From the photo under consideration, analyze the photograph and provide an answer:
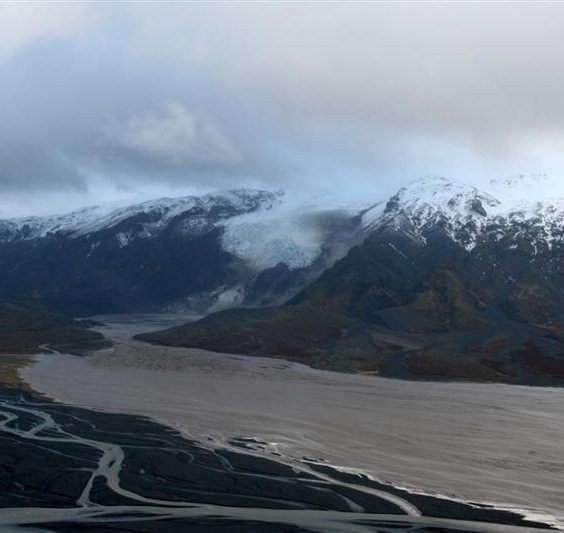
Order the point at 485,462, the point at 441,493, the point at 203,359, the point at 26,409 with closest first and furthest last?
the point at 441,493 → the point at 485,462 → the point at 26,409 → the point at 203,359

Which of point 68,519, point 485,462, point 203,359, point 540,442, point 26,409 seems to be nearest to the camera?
point 68,519

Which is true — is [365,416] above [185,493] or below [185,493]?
above

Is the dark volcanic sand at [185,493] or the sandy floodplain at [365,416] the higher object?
the sandy floodplain at [365,416]

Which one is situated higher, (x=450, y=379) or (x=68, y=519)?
(x=450, y=379)

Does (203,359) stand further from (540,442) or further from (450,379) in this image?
(540,442)

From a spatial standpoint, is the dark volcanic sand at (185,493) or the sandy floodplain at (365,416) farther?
the sandy floodplain at (365,416)

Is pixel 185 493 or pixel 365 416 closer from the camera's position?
pixel 185 493

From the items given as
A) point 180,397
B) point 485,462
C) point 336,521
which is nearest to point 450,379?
point 180,397

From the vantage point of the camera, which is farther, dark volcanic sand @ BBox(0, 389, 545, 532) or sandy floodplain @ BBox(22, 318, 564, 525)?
sandy floodplain @ BBox(22, 318, 564, 525)
